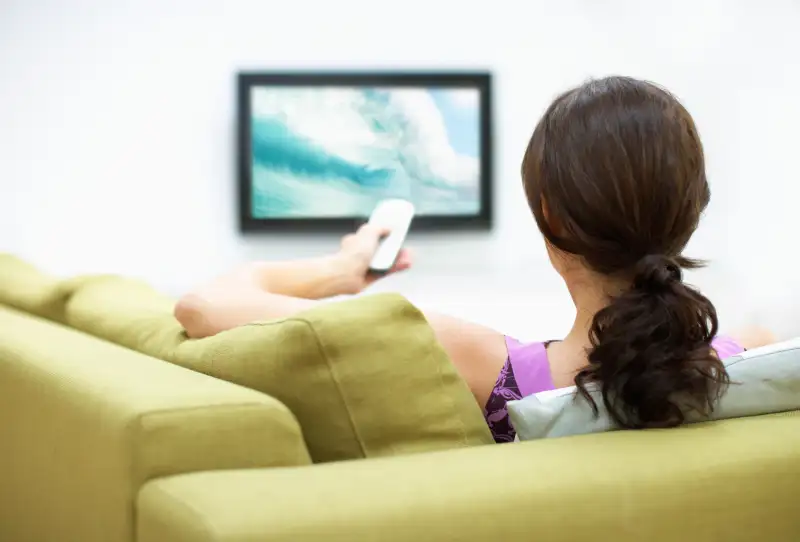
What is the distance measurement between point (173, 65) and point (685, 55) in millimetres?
2522

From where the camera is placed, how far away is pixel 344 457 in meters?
1.15

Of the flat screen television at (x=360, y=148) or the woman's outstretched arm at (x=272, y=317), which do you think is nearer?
the woman's outstretched arm at (x=272, y=317)

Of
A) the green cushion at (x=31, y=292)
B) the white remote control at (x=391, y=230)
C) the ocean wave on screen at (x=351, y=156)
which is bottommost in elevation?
the green cushion at (x=31, y=292)

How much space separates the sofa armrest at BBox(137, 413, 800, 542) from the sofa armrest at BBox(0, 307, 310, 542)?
47mm

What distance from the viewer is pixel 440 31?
5070mm

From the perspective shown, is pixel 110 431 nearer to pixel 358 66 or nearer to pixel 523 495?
pixel 523 495

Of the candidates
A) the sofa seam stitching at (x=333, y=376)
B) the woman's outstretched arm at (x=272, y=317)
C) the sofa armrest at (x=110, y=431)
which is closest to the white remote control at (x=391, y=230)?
the woman's outstretched arm at (x=272, y=317)

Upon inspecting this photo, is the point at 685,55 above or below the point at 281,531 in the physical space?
above

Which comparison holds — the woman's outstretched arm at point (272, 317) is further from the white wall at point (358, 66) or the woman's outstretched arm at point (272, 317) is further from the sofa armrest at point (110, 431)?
the white wall at point (358, 66)

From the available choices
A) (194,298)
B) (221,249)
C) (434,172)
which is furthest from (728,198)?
(194,298)

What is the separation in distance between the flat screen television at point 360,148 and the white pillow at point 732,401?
12.3 feet

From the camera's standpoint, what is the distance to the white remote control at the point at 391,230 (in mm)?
2729

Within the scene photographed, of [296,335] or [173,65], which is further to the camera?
[173,65]

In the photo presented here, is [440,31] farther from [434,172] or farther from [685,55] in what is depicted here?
[685,55]
